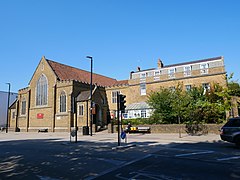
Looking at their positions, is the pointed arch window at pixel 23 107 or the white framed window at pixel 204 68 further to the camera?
the pointed arch window at pixel 23 107

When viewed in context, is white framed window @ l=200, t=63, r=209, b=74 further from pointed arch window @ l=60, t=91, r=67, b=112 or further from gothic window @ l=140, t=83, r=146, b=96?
pointed arch window @ l=60, t=91, r=67, b=112

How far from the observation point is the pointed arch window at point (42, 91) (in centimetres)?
4244

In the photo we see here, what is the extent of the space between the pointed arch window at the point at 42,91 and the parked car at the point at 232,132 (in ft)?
117

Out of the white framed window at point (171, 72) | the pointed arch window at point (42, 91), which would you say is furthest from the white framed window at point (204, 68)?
the pointed arch window at point (42, 91)

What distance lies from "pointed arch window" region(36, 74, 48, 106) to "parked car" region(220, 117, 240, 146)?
3561 centimetres

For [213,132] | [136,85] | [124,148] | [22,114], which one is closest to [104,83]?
[136,85]

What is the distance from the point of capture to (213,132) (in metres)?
23.2

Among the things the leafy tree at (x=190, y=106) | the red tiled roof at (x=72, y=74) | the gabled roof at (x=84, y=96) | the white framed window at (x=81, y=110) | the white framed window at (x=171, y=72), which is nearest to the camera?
the leafy tree at (x=190, y=106)

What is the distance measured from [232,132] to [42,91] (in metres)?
37.6

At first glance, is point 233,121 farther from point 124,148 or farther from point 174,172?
point 174,172

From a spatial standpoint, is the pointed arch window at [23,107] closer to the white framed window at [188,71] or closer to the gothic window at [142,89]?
the gothic window at [142,89]

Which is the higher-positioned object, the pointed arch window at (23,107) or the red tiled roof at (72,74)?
the red tiled roof at (72,74)

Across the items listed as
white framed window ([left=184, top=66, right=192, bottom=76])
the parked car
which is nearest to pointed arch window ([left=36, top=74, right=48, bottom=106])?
white framed window ([left=184, top=66, right=192, bottom=76])

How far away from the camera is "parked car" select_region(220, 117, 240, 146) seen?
1298cm
